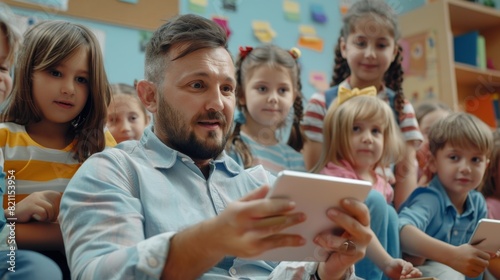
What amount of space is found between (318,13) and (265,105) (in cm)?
129

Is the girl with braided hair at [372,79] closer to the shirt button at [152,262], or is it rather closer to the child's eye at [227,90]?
the child's eye at [227,90]

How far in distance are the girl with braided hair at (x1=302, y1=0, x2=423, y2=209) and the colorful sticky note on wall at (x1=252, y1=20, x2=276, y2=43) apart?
0.68 m

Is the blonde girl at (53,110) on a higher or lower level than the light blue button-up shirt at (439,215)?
higher

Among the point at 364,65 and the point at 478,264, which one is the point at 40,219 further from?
the point at 364,65

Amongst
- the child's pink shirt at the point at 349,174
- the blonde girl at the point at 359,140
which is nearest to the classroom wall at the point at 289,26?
the blonde girl at the point at 359,140

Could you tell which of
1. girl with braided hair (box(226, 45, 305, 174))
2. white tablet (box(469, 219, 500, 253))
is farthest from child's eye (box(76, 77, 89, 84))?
white tablet (box(469, 219, 500, 253))

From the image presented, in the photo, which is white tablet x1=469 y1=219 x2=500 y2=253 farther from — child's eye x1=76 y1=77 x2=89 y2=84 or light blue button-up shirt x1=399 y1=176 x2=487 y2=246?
child's eye x1=76 y1=77 x2=89 y2=84

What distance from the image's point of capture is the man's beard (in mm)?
988

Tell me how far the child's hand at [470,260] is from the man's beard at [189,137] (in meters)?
0.72

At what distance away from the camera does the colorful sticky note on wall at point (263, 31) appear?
2.58m

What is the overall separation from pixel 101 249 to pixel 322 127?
1.22m

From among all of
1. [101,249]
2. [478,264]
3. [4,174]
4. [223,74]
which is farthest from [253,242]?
[478,264]

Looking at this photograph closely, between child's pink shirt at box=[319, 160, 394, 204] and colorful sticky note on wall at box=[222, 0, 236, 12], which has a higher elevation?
colorful sticky note on wall at box=[222, 0, 236, 12]

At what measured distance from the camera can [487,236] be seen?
123 centimetres
